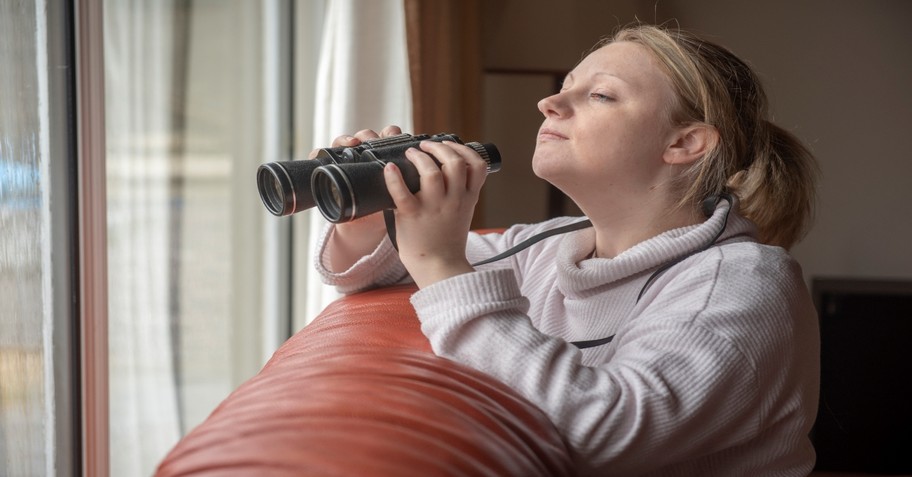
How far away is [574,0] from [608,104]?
257 centimetres

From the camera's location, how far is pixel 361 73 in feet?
7.52

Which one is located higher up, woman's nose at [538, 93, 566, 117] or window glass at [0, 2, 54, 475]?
woman's nose at [538, 93, 566, 117]

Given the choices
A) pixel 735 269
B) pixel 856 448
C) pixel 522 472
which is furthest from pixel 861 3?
pixel 522 472

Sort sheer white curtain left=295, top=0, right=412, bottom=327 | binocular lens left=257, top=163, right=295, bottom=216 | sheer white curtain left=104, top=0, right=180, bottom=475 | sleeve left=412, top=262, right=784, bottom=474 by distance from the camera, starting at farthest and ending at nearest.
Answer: sheer white curtain left=295, top=0, right=412, bottom=327
sheer white curtain left=104, top=0, right=180, bottom=475
binocular lens left=257, top=163, right=295, bottom=216
sleeve left=412, top=262, right=784, bottom=474

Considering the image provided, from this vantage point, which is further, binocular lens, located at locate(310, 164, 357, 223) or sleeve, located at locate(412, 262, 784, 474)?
binocular lens, located at locate(310, 164, 357, 223)

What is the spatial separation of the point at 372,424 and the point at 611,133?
0.70 meters

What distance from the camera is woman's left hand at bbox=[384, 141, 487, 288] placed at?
0.99 metres

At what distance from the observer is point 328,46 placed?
2375mm

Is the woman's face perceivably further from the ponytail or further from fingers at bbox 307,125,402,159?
fingers at bbox 307,125,402,159

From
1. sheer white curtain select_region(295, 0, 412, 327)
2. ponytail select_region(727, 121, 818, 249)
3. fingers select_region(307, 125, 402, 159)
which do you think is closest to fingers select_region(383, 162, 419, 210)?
fingers select_region(307, 125, 402, 159)

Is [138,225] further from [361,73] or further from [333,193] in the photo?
[333,193]

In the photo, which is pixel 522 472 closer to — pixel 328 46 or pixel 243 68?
pixel 328 46

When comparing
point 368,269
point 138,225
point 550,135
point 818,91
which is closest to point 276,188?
point 368,269

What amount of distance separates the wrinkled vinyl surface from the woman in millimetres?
63
